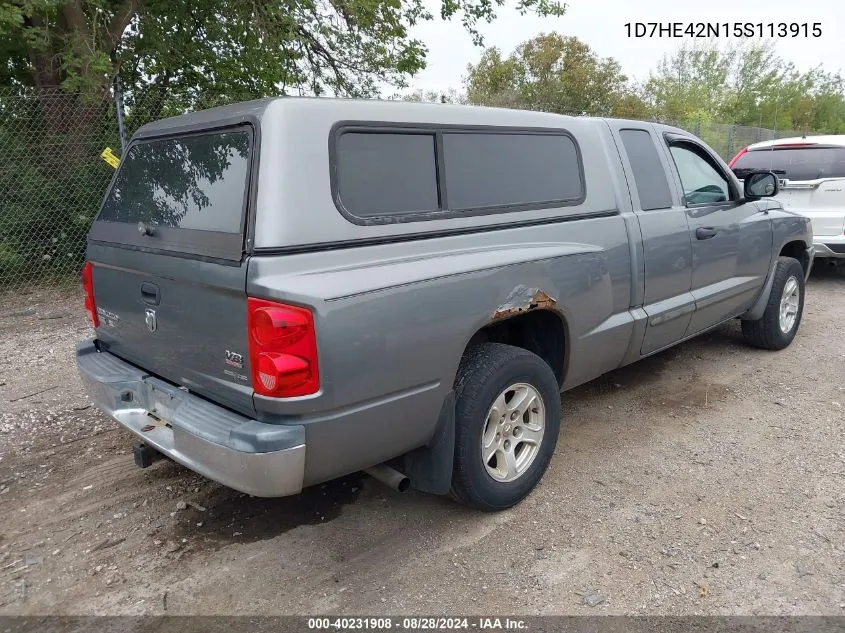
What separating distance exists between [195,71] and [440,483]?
8.64 meters

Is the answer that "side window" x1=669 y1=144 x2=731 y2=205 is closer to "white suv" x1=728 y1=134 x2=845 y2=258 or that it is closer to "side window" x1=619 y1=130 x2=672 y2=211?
"side window" x1=619 y1=130 x2=672 y2=211

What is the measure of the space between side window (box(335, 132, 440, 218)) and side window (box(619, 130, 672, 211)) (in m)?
1.68

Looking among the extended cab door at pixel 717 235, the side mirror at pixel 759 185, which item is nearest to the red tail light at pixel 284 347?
the extended cab door at pixel 717 235

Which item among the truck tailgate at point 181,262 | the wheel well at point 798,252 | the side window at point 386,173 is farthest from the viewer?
the wheel well at point 798,252

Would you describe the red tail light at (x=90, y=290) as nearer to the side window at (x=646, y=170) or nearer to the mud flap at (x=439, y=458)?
the mud flap at (x=439, y=458)

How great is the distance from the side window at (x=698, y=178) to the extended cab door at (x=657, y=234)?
211 mm

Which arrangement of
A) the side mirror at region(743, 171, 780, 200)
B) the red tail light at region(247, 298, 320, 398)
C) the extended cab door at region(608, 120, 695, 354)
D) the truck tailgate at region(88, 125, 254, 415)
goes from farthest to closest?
the side mirror at region(743, 171, 780, 200), the extended cab door at region(608, 120, 695, 354), the truck tailgate at region(88, 125, 254, 415), the red tail light at region(247, 298, 320, 398)

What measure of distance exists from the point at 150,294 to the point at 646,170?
303 centimetres

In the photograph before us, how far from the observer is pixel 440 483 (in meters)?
2.80

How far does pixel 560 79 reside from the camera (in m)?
26.0

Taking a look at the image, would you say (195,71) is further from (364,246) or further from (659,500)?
(659,500)

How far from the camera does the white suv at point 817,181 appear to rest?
7.52 metres

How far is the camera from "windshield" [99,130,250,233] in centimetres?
247

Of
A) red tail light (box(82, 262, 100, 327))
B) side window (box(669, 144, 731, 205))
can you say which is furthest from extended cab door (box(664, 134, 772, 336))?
red tail light (box(82, 262, 100, 327))
